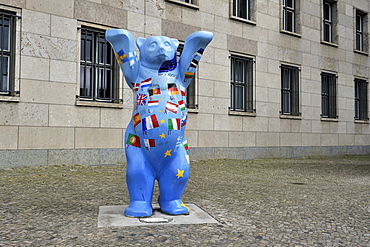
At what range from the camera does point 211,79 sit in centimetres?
1384

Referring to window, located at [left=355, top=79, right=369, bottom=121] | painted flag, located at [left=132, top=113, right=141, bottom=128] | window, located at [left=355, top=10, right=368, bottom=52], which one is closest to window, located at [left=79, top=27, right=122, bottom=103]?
painted flag, located at [left=132, top=113, right=141, bottom=128]

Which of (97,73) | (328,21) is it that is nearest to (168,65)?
(97,73)

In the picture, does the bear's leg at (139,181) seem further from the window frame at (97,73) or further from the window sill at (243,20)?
the window sill at (243,20)

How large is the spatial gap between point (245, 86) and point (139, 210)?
450 inches

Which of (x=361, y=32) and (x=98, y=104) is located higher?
(x=361, y=32)

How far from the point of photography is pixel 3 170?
30.4ft

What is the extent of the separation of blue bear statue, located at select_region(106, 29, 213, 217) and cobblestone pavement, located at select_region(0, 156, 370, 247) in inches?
21.5

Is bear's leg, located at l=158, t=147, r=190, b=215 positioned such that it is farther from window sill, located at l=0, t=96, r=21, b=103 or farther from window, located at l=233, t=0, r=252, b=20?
window, located at l=233, t=0, r=252, b=20

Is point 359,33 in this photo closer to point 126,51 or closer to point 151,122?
point 126,51

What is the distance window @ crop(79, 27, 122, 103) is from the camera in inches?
454

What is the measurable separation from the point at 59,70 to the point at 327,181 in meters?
7.47

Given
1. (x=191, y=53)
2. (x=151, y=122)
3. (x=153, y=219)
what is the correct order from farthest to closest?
(x=191, y=53) → (x=151, y=122) → (x=153, y=219)

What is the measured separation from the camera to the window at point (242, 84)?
14836 millimetres

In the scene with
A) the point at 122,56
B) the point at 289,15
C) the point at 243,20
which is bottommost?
the point at 122,56
